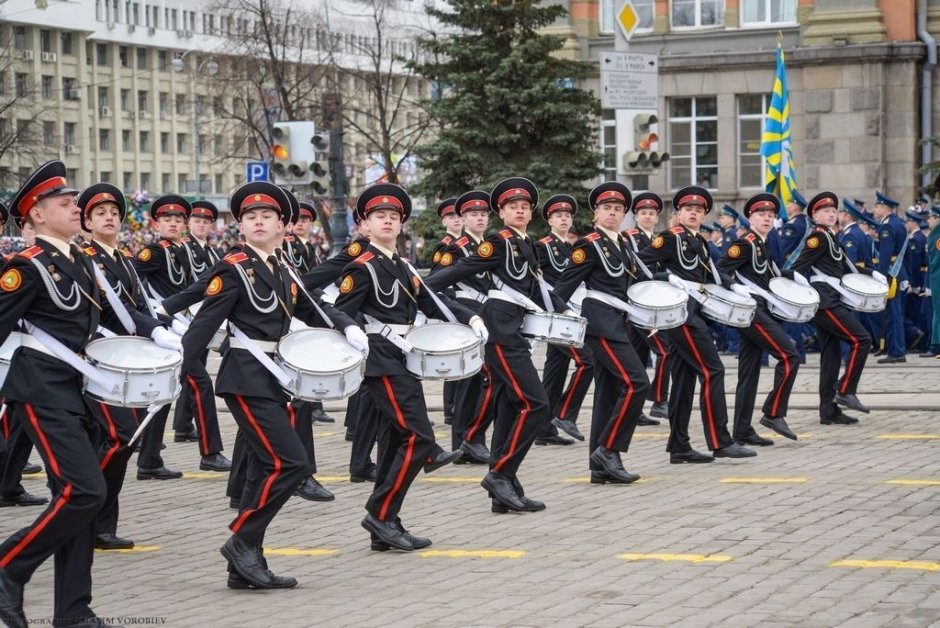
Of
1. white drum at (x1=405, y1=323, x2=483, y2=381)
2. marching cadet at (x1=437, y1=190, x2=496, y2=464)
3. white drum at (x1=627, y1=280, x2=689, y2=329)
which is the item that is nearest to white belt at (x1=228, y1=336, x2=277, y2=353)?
white drum at (x1=405, y1=323, x2=483, y2=381)

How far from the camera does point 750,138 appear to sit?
38.0 metres

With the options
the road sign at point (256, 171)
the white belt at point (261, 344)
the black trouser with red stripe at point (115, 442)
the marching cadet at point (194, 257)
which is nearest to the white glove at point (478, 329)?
the white belt at point (261, 344)

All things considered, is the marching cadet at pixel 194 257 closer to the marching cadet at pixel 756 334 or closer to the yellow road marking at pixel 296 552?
the yellow road marking at pixel 296 552

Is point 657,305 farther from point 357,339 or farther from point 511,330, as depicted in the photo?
point 357,339

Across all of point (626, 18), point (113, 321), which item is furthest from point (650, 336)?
point (113, 321)

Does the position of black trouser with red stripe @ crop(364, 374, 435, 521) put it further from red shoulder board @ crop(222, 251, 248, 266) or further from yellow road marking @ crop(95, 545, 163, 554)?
yellow road marking @ crop(95, 545, 163, 554)

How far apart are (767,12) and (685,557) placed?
29554 millimetres

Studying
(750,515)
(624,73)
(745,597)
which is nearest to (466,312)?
(750,515)

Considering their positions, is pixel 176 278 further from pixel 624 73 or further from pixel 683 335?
pixel 624 73

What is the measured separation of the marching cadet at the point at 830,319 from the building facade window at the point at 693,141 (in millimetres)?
22067

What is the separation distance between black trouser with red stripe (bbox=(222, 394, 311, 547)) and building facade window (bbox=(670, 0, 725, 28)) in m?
30.5

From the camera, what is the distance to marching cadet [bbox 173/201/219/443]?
49.1 feet

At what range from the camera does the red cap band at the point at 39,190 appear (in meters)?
8.30

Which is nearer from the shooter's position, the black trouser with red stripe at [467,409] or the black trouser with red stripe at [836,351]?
the black trouser with red stripe at [467,409]
